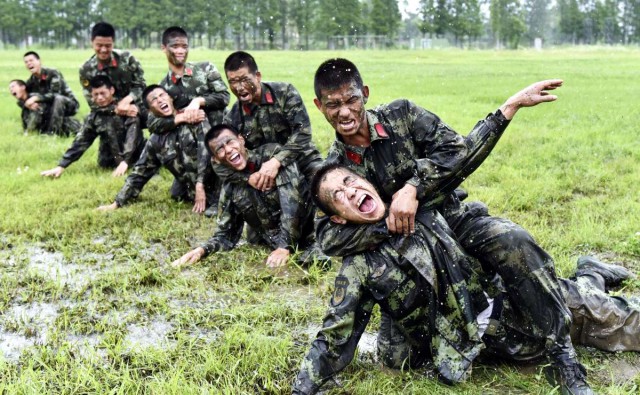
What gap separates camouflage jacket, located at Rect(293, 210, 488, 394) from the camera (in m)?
3.43

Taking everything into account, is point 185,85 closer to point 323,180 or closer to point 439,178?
point 323,180

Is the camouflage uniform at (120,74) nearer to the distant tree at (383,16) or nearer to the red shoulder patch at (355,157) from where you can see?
the red shoulder patch at (355,157)

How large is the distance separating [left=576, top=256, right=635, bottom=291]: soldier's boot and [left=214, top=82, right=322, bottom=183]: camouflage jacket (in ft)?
8.79

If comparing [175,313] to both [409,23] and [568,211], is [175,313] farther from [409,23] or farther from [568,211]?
[409,23]

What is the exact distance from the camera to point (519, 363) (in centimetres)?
370

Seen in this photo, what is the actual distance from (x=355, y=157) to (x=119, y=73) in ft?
22.1

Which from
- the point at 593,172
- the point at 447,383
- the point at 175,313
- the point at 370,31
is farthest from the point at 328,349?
the point at 370,31

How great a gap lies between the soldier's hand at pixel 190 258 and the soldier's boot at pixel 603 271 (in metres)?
3.12

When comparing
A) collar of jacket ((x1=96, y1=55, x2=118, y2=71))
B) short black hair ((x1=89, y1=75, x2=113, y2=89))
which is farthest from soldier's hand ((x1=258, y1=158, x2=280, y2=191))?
collar of jacket ((x1=96, y1=55, x2=118, y2=71))

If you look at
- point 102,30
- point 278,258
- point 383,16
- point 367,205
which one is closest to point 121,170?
point 102,30

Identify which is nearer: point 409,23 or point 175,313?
point 175,313

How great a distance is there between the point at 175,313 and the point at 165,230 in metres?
2.11

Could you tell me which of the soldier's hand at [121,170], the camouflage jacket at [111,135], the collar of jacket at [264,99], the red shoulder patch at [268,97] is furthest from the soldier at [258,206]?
the camouflage jacket at [111,135]

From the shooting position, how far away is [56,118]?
12188 mm
